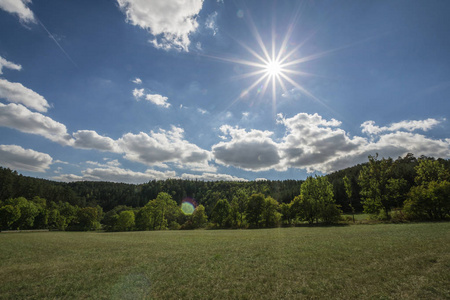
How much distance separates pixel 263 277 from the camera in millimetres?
12328

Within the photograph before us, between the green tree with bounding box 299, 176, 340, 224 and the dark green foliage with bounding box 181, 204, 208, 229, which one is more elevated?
the green tree with bounding box 299, 176, 340, 224

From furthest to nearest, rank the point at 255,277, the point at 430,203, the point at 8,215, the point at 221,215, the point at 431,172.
Answer: the point at 221,215 → the point at 8,215 → the point at 431,172 → the point at 430,203 → the point at 255,277

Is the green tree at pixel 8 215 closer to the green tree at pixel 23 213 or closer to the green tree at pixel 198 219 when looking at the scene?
the green tree at pixel 23 213

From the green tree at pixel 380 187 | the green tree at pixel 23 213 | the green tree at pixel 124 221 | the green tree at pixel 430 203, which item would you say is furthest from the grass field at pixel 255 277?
the green tree at pixel 23 213

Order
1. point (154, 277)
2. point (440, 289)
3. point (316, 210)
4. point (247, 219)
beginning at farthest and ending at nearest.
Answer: point (247, 219), point (316, 210), point (154, 277), point (440, 289)

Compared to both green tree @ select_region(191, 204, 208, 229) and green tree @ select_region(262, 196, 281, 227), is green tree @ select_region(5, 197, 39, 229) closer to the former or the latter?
green tree @ select_region(191, 204, 208, 229)

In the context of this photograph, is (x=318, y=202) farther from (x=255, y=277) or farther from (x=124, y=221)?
(x=124, y=221)

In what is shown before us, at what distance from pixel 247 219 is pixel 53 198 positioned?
444 feet

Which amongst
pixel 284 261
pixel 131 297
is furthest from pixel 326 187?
pixel 131 297

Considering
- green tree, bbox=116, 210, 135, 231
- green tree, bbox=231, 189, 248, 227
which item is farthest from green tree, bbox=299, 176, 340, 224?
green tree, bbox=116, 210, 135, 231

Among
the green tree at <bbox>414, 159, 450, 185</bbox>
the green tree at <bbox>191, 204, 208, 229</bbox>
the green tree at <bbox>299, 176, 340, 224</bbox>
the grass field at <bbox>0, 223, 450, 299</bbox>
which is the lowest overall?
the green tree at <bbox>191, 204, 208, 229</bbox>

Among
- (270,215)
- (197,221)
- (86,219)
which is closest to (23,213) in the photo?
(86,219)

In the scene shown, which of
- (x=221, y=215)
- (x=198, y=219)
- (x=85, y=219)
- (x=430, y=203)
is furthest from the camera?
(x=85, y=219)

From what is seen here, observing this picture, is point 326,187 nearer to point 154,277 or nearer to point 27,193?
point 154,277
